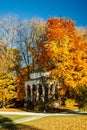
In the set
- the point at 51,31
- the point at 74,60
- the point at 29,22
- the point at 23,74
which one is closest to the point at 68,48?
the point at 74,60

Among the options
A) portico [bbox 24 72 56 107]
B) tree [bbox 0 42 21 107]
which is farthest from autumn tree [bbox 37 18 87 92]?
tree [bbox 0 42 21 107]

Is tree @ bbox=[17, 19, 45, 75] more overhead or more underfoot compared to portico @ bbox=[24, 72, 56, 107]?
more overhead

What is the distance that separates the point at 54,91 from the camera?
39.0 meters

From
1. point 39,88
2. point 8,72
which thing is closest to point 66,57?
point 39,88

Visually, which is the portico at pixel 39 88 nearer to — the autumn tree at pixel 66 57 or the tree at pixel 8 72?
the tree at pixel 8 72

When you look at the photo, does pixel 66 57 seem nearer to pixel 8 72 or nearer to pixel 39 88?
pixel 39 88

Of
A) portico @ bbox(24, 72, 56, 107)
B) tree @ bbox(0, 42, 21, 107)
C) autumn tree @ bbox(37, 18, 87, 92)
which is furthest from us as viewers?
tree @ bbox(0, 42, 21, 107)

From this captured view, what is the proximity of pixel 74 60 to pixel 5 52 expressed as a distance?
1730 centimetres

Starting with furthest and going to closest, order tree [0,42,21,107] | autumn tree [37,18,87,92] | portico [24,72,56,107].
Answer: tree [0,42,21,107] → portico [24,72,56,107] → autumn tree [37,18,87,92]

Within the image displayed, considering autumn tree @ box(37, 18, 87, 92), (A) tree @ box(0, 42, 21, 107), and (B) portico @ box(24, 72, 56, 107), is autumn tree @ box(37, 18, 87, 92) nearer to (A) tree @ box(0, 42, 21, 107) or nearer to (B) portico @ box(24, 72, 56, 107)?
(B) portico @ box(24, 72, 56, 107)

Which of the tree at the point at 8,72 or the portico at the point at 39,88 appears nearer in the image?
the portico at the point at 39,88

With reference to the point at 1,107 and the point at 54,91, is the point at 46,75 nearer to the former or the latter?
the point at 54,91

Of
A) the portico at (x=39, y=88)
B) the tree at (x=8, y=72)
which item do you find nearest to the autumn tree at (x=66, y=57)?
the portico at (x=39, y=88)

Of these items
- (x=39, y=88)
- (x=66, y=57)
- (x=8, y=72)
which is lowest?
(x=39, y=88)
